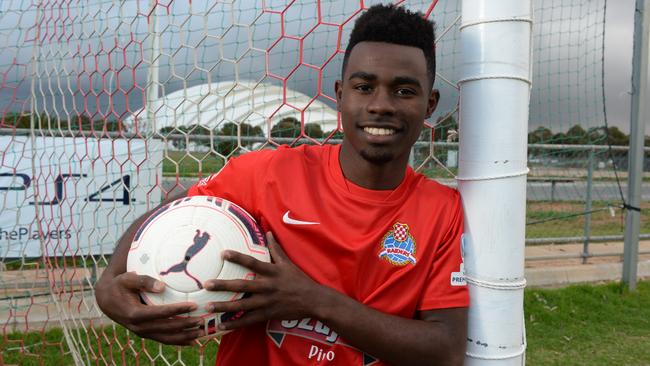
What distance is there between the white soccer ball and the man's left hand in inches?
Answer: 1.1

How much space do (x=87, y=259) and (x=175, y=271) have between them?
220 cm

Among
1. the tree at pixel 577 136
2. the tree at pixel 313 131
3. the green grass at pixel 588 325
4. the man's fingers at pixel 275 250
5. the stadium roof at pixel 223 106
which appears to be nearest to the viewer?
the man's fingers at pixel 275 250

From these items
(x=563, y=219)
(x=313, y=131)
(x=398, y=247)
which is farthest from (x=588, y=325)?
(x=398, y=247)

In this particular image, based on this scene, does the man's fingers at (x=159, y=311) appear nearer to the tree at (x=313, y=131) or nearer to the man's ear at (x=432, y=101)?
the man's ear at (x=432, y=101)

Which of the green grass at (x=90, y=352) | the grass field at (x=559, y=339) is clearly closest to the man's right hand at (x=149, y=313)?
the grass field at (x=559, y=339)

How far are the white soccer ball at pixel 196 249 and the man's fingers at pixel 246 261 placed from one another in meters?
0.03

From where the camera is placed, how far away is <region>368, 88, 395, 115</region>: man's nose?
52.8 inches

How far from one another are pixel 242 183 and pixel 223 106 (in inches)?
36.9

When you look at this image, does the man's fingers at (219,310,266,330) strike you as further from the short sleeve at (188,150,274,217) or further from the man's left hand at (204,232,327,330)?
the short sleeve at (188,150,274,217)

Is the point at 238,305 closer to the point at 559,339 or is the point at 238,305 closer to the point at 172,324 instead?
the point at 172,324

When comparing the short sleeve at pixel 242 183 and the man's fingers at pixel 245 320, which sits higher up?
the short sleeve at pixel 242 183

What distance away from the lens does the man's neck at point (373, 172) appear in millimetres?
1458

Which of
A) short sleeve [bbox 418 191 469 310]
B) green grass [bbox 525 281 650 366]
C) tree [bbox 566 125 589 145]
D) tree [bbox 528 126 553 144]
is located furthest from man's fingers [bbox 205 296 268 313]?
tree [bbox 566 125 589 145]

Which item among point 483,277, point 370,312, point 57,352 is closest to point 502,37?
point 483,277
